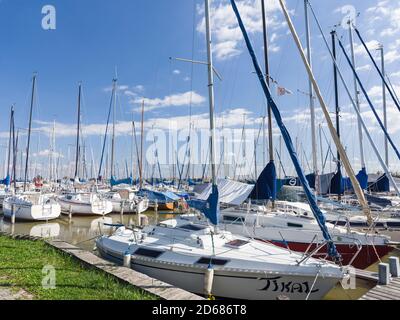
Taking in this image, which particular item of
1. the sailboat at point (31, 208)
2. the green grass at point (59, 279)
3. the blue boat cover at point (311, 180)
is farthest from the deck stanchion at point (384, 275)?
the sailboat at point (31, 208)

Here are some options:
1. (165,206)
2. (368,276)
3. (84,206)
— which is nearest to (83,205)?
(84,206)

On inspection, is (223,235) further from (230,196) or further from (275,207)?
(275,207)

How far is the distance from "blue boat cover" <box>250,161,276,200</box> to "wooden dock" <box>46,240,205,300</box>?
21.7 ft

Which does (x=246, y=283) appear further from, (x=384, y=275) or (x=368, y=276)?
(x=368, y=276)

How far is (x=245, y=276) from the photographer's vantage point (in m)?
8.12

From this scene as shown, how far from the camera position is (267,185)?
41.5 ft

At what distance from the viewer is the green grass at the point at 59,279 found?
6.51 m

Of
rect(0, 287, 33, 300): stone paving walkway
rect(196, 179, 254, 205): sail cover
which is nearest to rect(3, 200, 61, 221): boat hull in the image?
rect(196, 179, 254, 205): sail cover

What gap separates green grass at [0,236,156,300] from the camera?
6512 millimetres

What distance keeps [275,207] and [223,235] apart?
580 centimetres

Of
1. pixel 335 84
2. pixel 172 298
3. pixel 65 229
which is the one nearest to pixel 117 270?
pixel 172 298

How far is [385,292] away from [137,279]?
22.9 ft

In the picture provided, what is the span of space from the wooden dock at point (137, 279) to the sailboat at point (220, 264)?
96 centimetres

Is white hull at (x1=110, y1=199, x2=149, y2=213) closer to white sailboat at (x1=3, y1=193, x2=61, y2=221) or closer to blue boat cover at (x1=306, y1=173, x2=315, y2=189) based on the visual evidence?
white sailboat at (x1=3, y1=193, x2=61, y2=221)
